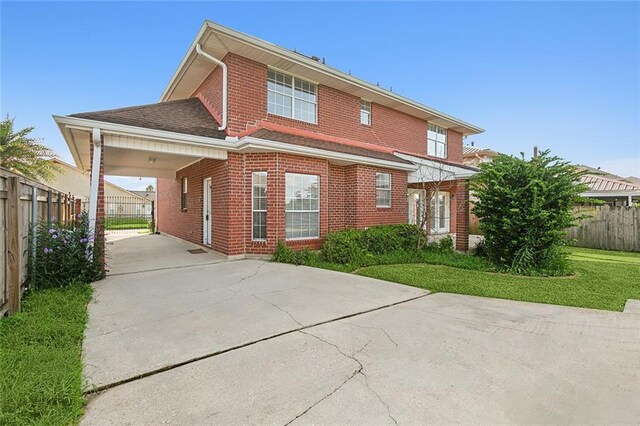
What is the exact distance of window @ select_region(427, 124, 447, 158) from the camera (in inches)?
645

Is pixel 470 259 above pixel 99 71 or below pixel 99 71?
below

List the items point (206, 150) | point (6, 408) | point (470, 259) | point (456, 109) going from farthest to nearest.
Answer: point (456, 109)
point (470, 259)
point (206, 150)
point (6, 408)

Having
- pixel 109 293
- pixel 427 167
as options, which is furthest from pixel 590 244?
pixel 109 293

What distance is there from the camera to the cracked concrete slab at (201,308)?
3201 millimetres

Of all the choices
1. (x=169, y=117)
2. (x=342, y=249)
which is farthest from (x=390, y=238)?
(x=169, y=117)

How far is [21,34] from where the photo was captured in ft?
26.1

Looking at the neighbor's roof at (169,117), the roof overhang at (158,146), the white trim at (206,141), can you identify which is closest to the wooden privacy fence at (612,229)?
the roof overhang at (158,146)

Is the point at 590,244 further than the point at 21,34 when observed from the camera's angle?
Yes

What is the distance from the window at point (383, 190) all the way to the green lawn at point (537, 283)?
350cm

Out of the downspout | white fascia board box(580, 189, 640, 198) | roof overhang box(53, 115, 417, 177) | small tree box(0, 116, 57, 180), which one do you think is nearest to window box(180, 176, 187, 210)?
roof overhang box(53, 115, 417, 177)

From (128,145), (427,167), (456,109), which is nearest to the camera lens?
(128,145)

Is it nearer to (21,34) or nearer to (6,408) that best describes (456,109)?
(21,34)

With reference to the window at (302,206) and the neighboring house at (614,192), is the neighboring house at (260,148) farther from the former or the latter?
the neighboring house at (614,192)

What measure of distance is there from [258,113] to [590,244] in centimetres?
1507
